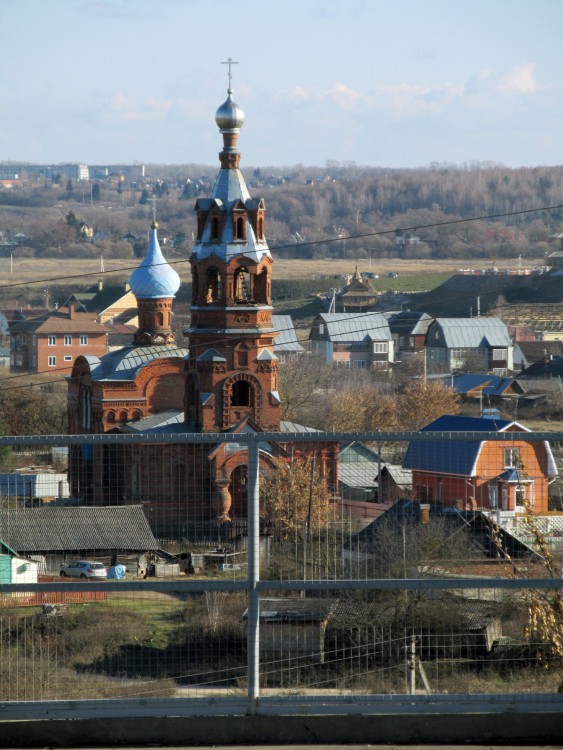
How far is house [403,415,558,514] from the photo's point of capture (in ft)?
22.3

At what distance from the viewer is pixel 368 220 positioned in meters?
134

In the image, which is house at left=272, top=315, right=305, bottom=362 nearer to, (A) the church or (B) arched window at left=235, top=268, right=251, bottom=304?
(A) the church

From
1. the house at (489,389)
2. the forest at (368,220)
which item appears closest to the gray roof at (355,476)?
the house at (489,389)

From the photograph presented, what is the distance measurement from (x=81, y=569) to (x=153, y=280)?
22947 millimetres

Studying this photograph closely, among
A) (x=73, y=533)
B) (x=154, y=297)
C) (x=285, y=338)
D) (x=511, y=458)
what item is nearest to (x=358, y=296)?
(x=285, y=338)

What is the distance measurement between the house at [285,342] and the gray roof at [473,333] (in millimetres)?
6321

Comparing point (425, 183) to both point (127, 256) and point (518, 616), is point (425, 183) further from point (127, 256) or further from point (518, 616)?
point (518, 616)

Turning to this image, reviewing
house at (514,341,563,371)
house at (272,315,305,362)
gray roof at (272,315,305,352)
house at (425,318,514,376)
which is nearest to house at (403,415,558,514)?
house at (272,315,305,362)

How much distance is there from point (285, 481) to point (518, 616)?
150cm

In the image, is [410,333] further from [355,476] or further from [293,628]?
[293,628]

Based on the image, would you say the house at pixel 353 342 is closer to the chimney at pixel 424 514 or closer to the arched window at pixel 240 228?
the arched window at pixel 240 228

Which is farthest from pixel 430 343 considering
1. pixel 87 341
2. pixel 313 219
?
pixel 313 219

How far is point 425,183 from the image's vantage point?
140 meters

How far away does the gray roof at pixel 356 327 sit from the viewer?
62.1 m
